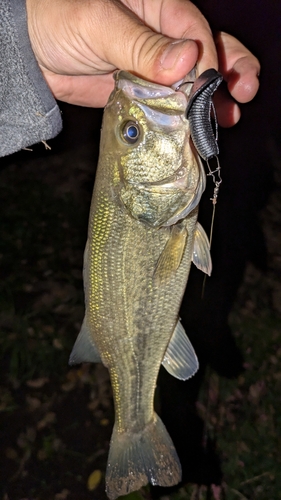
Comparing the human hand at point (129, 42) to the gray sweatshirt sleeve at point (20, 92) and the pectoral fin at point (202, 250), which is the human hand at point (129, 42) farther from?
the pectoral fin at point (202, 250)

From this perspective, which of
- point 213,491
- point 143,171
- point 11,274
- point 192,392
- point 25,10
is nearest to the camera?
point 143,171

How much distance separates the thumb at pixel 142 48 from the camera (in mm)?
1431

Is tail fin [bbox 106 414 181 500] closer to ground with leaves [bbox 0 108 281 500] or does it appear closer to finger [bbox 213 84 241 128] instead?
ground with leaves [bbox 0 108 281 500]

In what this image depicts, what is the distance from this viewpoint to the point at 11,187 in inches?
196

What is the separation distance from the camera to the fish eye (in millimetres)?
1579

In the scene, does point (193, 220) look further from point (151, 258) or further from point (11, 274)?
point (11, 274)

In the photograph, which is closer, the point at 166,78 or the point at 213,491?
the point at 166,78

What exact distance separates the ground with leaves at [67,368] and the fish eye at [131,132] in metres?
2.91

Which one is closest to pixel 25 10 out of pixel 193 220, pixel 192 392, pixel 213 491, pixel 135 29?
pixel 135 29

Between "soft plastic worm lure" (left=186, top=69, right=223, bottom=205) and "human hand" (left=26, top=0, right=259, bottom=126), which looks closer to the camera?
"soft plastic worm lure" (left=186, top=69, right=223, bottom=205)

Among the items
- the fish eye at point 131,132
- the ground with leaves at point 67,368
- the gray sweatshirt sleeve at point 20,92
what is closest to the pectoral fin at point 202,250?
the fish eye at point 131,132

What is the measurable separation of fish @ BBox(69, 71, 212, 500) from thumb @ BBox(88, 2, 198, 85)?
0.06 meters

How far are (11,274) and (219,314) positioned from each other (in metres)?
2.31

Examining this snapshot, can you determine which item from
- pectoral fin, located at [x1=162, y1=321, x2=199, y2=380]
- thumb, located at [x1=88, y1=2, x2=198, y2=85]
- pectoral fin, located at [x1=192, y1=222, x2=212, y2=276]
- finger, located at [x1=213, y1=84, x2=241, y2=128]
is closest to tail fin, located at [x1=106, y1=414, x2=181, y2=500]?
pectoral fin, located at [x1=162, y1=321, x2=199, y2=380]
